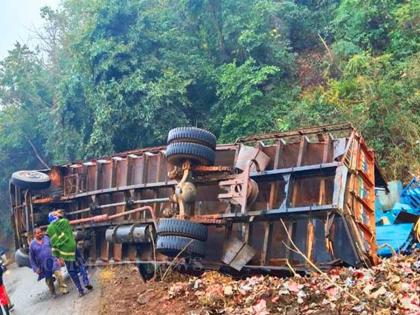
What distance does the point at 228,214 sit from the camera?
22.9 feet

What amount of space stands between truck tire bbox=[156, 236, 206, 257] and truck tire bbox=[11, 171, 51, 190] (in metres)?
4.57

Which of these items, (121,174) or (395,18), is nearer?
(121,174)

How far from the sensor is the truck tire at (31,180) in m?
10.2

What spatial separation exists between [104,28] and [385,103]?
8935mm

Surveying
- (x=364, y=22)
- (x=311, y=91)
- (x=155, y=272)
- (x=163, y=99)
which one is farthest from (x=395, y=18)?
(x=155, y=272)

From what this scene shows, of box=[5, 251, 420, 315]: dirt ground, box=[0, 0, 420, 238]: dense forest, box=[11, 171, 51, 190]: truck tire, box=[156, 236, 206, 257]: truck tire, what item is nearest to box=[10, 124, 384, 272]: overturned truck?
box=[156, 236, 206, 257]: truck tire

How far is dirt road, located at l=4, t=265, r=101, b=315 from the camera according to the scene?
24.9 ft

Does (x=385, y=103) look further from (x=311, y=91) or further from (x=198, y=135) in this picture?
(x=198, y=135)

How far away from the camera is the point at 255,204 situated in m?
7.35

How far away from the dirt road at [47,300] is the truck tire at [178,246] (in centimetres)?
140

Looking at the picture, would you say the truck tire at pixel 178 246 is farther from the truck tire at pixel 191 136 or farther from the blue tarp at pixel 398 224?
the blue tarp at pixel 398 224

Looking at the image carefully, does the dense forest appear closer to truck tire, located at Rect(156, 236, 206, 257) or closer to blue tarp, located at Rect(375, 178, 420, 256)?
blue tarp, located at Rect(375, 178, 420, 256)

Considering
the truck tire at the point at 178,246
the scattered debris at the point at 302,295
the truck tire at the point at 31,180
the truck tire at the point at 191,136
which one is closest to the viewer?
the scattered debris at the point at 302,295

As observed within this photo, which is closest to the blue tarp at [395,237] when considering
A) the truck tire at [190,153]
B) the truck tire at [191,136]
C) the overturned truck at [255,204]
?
the overturned truck at [255,204]
